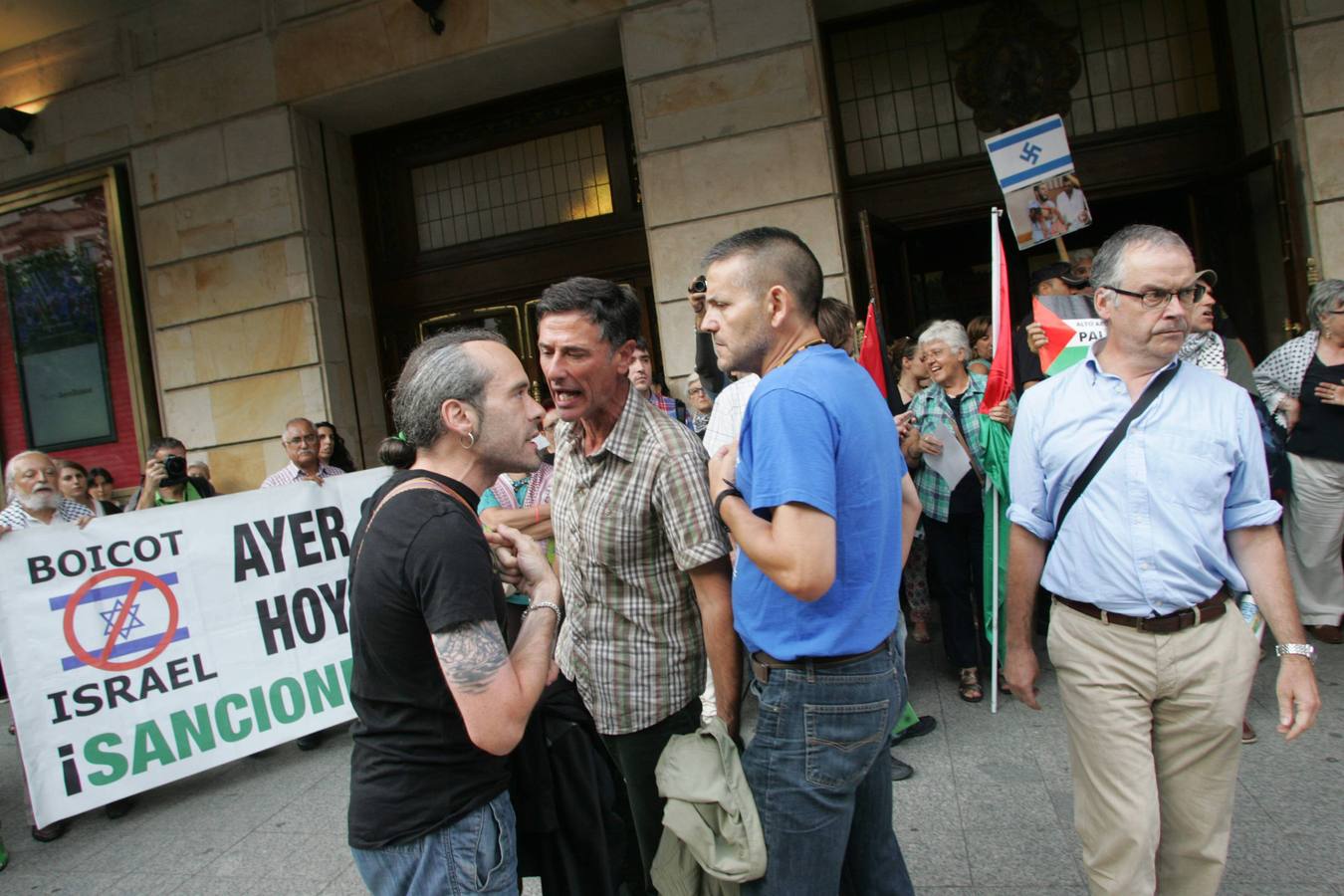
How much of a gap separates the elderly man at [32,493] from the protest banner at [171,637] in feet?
1.28

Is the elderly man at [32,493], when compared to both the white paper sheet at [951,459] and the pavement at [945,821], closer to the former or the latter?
the pavement at [945,821]

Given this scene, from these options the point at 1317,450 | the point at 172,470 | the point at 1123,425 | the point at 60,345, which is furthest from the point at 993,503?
the point at 60,345

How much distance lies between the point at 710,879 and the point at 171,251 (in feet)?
29.0

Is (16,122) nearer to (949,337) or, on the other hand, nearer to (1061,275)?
(949,337)

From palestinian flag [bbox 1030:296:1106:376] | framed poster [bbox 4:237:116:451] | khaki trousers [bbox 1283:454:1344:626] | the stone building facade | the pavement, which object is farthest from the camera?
framed poster [bbox 4:237:116:451]

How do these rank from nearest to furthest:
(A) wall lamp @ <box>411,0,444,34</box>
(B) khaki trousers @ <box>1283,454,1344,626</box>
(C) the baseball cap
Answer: (C) the baseball cap → (B) khaki trousers @ <box>1283,454,1344,626</box> → (A) wall lamp @ <box>411,0,444,34</box>

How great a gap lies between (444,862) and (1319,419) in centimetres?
541

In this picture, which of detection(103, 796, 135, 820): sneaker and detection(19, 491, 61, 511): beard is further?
detection(19, 491, 61, 511): beard

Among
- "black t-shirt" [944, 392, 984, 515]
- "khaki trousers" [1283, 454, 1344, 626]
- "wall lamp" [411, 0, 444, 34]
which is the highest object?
"wall lamp" [411, 0, 444, 34]

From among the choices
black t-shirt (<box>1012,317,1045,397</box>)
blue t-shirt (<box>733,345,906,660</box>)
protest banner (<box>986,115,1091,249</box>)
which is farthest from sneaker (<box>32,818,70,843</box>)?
protest banner (<box>986,115,1091,249</box>)

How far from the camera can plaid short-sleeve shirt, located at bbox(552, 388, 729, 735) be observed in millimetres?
2090

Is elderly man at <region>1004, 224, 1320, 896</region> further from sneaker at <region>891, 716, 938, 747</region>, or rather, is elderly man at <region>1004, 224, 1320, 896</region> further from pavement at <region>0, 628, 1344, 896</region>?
sneaker at <region>891, 716, 938, 747</region>

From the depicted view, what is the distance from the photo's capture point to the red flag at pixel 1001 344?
390 centimetres

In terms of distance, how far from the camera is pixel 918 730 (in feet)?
13.6
